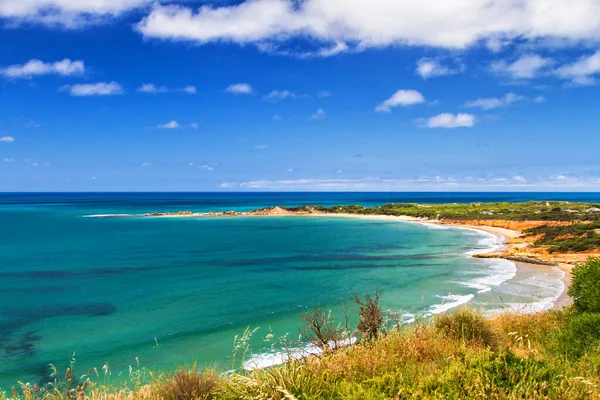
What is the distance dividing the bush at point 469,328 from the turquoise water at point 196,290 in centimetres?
658

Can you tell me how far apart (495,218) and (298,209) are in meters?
50.8

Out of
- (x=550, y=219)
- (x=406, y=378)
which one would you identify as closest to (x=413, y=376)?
(x=406, y=378)

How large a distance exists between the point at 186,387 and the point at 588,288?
9.94 m

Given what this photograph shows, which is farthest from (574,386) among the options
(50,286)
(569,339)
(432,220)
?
(432,220)

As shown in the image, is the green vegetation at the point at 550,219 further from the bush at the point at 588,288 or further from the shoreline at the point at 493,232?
the bush at the point at 588,288

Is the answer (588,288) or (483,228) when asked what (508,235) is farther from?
(588,288)

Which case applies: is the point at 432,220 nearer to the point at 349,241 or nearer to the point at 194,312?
the point at 349,241

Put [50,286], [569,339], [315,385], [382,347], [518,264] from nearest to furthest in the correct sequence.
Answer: [315,385] → [382,347] → [569,339] → [50,286] → [518,264]

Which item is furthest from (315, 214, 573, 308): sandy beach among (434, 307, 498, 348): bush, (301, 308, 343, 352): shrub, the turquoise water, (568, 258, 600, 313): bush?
(301, 308, 343, 352): shrub

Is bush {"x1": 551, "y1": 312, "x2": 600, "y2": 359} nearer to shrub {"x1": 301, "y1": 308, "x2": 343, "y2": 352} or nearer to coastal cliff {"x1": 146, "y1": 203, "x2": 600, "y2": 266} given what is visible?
shrub {"x1": 301, "y1": 308, "x2": 343, "y2": 352}

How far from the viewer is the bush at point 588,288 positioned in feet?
34.1

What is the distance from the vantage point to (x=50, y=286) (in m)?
26.9

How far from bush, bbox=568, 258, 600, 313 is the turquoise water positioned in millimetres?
8001

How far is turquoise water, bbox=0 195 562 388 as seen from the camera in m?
15.5
